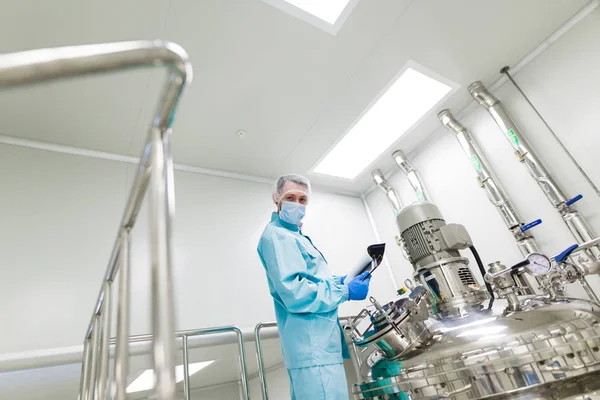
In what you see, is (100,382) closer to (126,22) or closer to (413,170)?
(126,22)

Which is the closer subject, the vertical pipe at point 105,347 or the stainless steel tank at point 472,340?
the vertical pipe at point 105,347

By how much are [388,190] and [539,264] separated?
1.41 m

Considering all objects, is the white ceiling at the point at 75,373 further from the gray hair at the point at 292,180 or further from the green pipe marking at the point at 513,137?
the green pipe marking at the point at 513,137

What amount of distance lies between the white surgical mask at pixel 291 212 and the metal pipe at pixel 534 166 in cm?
128

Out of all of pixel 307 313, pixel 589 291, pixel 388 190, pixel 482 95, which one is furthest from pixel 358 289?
pixel 482 95

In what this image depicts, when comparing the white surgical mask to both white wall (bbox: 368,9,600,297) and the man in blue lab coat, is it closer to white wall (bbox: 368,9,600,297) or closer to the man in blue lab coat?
the man in blue lab coat

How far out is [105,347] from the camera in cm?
74

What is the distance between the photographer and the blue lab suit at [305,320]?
1.14 m

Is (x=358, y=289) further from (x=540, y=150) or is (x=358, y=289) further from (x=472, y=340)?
(x=540, y=150)

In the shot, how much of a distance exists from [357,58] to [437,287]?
1.23 meters

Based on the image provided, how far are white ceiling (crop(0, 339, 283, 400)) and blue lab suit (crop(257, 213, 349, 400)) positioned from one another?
44 centimetres

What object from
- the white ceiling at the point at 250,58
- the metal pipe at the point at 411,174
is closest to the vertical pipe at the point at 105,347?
the white ceiling at the point at 250,58

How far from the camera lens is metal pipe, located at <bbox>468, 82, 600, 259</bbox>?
1626 mm

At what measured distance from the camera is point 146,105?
1.78m
